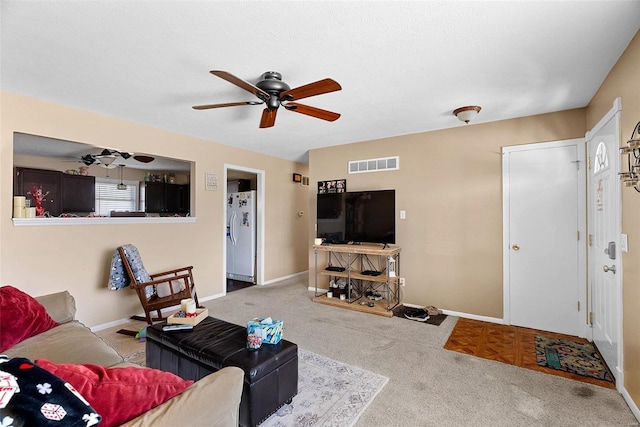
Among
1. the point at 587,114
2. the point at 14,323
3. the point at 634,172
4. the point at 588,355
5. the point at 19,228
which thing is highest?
the point at 587,114

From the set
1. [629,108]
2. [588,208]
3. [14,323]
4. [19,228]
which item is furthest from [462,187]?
[19,228]

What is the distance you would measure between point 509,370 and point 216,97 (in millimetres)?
3525

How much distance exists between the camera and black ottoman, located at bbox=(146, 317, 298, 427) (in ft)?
5.68

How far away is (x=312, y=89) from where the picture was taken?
213cm

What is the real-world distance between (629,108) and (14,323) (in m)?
4.25

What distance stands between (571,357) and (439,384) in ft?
4.67

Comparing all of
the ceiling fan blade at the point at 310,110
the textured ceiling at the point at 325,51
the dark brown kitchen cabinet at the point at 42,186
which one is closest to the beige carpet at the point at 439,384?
the ceiling fan blade at the point at 310,110

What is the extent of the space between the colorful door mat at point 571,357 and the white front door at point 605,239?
75 millimetres

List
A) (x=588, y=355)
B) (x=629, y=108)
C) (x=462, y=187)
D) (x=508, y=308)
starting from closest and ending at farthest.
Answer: (x=629, y=108), (x=588, y=355), (x=508, y=308), (x=462, y=187)

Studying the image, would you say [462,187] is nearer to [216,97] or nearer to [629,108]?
[629,108]

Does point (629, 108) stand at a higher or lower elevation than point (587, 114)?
lower

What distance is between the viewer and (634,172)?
1.77 metres

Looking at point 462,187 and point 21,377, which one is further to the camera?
point 462,187

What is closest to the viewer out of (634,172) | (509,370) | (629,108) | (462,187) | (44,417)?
(44,417)
